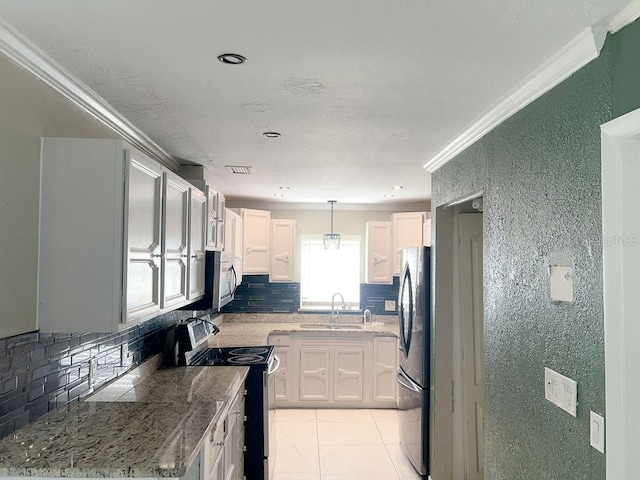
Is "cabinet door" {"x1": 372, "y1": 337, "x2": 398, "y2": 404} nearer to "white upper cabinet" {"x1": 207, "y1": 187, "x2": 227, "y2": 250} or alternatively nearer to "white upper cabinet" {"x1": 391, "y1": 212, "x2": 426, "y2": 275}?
"white upper cabinet" {"x1": 391, "y1": 212, "x2": 426, "y2": 275}

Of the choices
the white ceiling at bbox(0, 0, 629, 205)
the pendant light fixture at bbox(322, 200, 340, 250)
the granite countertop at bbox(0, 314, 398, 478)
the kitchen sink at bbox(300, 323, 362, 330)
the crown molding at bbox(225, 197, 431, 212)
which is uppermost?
the white ceiling at bbox(0, 0, 629, 205)

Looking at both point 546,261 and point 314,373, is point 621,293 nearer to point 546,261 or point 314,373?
point 546,261

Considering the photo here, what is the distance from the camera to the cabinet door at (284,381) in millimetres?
5215

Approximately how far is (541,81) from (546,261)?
66 cm

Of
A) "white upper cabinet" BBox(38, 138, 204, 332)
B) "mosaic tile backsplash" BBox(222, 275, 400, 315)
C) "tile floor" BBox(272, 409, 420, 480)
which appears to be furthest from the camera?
"mosaic tile backsplash" BBox(222, 275, 400, 315)

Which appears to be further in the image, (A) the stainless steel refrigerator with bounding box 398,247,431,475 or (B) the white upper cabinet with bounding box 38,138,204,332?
(A) the stainless steel refrigerator with bounding box 398,247,431,475

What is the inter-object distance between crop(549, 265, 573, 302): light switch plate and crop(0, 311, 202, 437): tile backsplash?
1878 millimetres

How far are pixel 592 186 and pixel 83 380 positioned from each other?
2.18 meters

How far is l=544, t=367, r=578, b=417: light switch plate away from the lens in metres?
1.58

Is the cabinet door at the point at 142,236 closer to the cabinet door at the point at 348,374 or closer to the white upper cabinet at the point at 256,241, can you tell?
the white upper cabinet at the point at 256,241

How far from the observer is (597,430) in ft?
4.77

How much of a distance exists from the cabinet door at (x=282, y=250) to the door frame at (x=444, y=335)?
2421mm

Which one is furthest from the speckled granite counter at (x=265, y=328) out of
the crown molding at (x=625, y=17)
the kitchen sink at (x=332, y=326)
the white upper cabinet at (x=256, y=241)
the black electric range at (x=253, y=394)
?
the crown molding at (x=625, y=17)

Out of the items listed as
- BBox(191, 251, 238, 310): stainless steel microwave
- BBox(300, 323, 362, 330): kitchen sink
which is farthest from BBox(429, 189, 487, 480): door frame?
BBox(300, 323, 362, 330): kitchen sink
